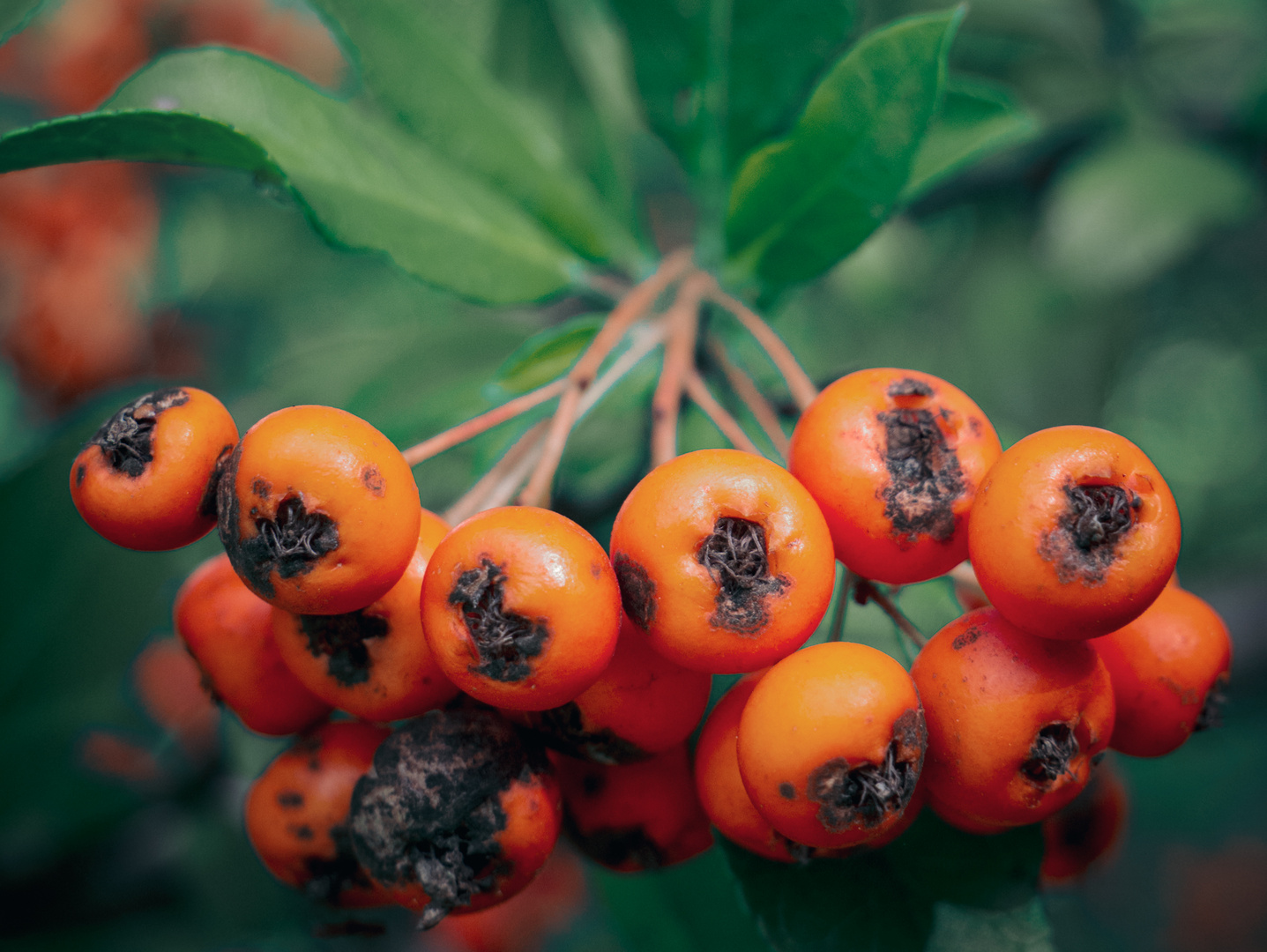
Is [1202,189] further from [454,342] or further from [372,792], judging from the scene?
[372,792]

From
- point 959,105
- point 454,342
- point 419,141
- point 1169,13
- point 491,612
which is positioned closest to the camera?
point 491,612

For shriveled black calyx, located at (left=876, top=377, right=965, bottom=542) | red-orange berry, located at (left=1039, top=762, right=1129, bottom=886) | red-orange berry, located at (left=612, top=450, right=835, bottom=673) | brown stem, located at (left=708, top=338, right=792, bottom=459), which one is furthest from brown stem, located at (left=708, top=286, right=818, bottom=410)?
red-orange berry, located at (left=1039, top=762, right=1129, bottom=886)

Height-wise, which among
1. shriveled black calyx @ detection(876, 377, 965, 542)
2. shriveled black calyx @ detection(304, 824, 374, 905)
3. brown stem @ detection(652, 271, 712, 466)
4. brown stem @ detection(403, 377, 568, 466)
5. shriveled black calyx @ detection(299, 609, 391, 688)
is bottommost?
shriveled black calyx @ detection(304, 824, 374, 905)

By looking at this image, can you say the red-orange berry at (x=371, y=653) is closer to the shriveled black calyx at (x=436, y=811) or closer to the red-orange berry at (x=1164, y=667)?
the shriveled black calyx at (x=436, y=811)

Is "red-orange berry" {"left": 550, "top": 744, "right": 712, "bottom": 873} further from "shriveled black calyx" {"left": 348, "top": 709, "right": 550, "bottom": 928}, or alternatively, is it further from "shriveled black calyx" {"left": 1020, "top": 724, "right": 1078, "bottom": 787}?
"shriveled black calyx" {"left": 1020, "top": 724, "right": 1078, "bottom": 787}

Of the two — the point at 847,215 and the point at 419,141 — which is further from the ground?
the point at 419,141

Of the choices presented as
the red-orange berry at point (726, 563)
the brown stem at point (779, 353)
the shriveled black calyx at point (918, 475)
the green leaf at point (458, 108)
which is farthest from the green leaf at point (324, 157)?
the shriveled black calyx at point (918, 475)

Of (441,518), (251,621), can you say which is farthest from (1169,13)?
(251,621)
